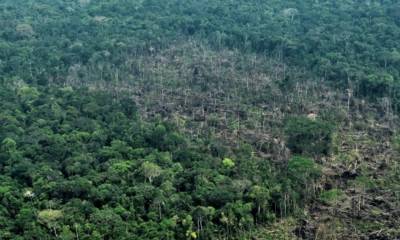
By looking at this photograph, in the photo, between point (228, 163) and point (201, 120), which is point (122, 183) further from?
point (201, 120)

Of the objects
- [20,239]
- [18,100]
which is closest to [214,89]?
[18,100]

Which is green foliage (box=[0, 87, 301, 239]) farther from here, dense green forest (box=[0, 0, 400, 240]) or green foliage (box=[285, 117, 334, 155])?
green foliage (box=[285, 117, 334, 155])

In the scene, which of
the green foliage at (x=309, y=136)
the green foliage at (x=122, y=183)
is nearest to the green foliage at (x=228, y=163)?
the green foliage at (x=122, y=183)

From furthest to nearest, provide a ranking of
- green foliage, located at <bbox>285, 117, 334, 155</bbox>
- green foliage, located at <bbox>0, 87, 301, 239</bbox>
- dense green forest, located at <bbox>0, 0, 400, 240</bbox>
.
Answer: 1. green foliage, located at <bbox>285, 117, 334, 155</bbox>
2. dense green forest, located at <bbox>0, 0, 400, 240</bbox>
3. green foliage, located at <bbox>0, 87, 301, 239</bbox>

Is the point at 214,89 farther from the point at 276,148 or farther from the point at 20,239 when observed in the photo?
the point at 20,239

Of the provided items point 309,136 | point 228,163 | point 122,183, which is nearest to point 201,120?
point 309,136

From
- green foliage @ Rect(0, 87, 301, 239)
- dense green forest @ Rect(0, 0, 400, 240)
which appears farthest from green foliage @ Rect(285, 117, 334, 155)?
green foliage @ Rect(0, 87, 301, 239)

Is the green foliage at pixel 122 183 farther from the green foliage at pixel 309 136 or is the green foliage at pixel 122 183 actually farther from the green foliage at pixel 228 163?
the green foliage at pixel 309 136
